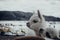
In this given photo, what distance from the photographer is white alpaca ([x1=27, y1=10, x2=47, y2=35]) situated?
3.86ft

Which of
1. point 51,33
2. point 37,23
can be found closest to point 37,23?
point 37,23

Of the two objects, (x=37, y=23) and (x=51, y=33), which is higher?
(x=37, y=23)

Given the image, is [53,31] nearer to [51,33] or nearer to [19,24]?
[51,33]

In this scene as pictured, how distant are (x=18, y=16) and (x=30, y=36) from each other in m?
0.24

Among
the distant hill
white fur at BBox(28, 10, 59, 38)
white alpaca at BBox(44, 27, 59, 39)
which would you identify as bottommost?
white alpaca at BBox(44, 27, 59, 39)

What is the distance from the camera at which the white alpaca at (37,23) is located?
3.86 feet

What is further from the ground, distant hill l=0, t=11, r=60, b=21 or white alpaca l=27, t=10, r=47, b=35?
distant hill l=0, t=11, r=60, b=21

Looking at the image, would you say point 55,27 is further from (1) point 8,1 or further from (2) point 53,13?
(1) point 8,1

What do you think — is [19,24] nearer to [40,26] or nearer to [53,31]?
[40,26]

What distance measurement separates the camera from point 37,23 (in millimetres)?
1181

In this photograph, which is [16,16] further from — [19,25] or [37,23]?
[37,23]

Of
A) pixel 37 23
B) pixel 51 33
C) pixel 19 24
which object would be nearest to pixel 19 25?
pixel 19 24

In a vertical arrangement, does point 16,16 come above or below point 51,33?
above

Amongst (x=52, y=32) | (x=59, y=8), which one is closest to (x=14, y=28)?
(x=52, y=32)
